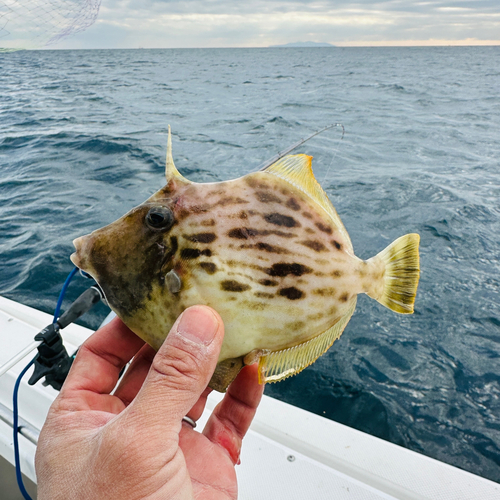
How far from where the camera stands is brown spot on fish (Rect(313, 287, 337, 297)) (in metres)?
1.49

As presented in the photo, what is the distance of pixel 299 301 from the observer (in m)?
1.46

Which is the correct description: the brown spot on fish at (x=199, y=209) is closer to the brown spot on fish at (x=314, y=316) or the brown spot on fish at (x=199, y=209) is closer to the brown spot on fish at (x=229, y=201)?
the brown spot on fish at (x=229, y=201)

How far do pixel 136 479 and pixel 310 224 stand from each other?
107 centimetres

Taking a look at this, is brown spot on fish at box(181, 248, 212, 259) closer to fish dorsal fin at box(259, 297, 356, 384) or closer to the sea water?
fish dorsal fin at box(259, 297, 356, 384)

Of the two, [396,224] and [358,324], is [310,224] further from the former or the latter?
[396,224]

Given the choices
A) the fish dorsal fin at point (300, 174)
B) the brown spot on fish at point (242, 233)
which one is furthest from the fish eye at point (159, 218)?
the fish dorsal fin at point (300, 174)

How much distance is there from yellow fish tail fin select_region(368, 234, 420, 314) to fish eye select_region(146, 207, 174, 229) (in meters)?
0.84

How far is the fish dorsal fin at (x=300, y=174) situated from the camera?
1.58m

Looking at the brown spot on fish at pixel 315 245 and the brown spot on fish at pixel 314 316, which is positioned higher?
the brown spot on fish at pixel 315 245

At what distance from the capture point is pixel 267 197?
59.4 inches

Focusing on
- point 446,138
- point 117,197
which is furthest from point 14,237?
point 446,138

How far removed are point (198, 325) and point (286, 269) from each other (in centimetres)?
39

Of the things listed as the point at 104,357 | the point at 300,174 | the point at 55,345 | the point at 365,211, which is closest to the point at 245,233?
the point at 300,174

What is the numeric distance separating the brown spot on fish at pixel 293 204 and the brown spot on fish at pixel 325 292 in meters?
0.33
